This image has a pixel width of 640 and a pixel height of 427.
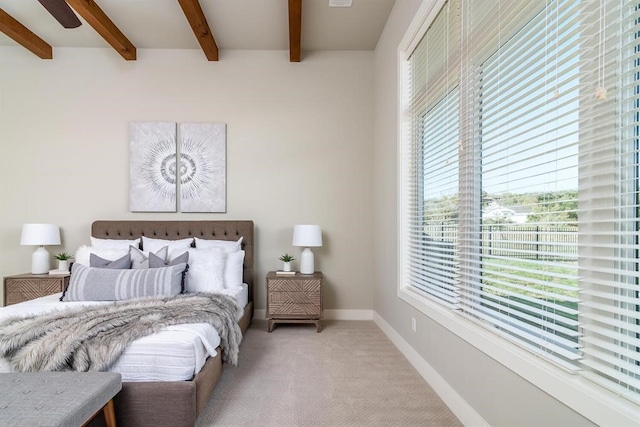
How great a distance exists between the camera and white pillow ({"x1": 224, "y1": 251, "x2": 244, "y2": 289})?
11.6 ft

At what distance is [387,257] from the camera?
12.1ft

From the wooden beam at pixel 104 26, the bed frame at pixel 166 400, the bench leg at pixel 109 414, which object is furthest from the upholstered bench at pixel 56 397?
the wooden beam at pixel 104 26

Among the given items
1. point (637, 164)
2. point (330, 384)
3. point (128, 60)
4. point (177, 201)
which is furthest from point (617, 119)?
point (128, 60)

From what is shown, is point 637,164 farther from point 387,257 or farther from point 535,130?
point 387,257

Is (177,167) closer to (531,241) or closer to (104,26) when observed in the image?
(104,26)

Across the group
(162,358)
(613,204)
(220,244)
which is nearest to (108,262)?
(220,244)

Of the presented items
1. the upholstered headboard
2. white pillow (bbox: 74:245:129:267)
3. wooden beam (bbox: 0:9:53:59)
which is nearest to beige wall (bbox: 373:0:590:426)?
the upholstered headboard

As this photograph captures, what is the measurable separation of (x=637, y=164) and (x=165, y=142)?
4.29 meters

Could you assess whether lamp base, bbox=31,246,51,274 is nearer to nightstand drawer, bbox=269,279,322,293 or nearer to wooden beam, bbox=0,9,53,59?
wooden beam, bbox=0,9,53,59

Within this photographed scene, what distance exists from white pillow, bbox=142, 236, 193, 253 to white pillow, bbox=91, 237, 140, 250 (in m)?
0.10

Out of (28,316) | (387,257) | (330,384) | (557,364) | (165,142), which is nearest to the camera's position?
(557,364)

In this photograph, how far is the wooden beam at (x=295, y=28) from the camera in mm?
3116

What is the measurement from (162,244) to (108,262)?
0.60m

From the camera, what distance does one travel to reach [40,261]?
3834mm
